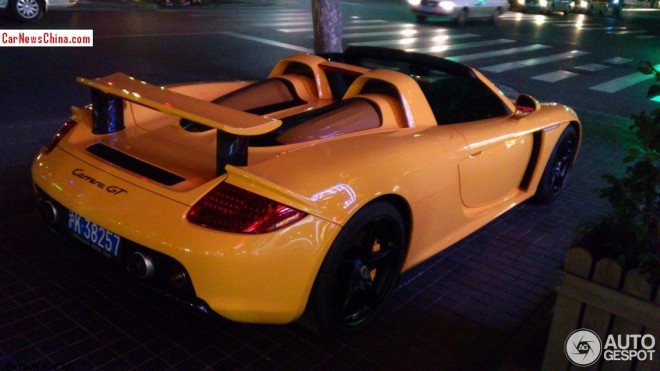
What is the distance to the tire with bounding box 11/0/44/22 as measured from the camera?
13.2 metres

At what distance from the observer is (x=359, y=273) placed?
299 centimetres

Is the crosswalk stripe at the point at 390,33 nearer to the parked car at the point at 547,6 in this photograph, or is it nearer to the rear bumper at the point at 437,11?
the rear bumper at the point at 437,11

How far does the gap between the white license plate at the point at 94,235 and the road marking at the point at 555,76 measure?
36.1 ft

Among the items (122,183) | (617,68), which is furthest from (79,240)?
(617,68)

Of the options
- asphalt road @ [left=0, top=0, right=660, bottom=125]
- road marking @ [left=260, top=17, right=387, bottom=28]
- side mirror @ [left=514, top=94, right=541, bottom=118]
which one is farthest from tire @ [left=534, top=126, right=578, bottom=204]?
road marking @ [left=260, top=17, right=387, bottom=28]

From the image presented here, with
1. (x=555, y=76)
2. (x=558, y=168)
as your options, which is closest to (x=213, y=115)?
(x=558, y=168)

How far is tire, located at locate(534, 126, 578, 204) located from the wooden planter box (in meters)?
2.41

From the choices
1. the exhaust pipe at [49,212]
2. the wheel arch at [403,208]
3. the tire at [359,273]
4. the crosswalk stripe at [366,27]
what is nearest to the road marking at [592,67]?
the crosswalk stripe at [366,27]

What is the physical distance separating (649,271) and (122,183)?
2.27 m

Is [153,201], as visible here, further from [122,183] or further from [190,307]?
[190,307]

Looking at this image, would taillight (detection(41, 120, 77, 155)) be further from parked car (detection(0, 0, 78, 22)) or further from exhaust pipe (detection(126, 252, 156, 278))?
parked car (detection(0, 0, 78, 22))

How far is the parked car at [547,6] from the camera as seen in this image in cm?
3069

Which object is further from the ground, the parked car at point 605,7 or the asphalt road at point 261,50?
the parked car at point 605,7

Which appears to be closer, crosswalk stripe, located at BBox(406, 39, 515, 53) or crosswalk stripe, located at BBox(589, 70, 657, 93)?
crosswalk stripe, located at BBox(589, 70, 657, 93)
